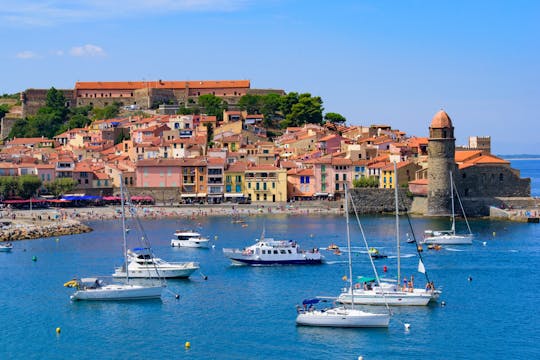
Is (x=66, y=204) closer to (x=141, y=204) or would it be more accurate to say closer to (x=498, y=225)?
(x=141, y=204)

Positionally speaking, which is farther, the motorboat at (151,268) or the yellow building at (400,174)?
the yellow building at (400,174)

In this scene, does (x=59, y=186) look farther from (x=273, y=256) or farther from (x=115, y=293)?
(x=115, y=293)

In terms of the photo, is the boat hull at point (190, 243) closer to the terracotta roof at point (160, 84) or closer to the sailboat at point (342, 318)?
the sailboat at point (342, 318)

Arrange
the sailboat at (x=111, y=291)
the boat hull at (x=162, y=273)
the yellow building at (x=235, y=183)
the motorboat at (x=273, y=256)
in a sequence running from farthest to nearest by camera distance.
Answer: the yellow building at (x=235, y=183) → the motorboat at (x=273, y=256) → the boat hull at (x=162, y=273) → the sailboat at (x=111, y=291)

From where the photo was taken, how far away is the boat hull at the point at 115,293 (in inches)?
1384

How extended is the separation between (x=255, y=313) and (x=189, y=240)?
60.0 feet

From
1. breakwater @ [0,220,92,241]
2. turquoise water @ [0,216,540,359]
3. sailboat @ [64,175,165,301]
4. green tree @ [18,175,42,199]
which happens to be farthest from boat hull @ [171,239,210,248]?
green tree @ [18,175,42,199]

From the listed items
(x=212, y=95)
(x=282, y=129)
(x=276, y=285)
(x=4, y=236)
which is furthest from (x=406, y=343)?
(x=212, y=95)

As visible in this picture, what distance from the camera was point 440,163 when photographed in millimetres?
65125

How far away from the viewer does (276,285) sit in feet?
126

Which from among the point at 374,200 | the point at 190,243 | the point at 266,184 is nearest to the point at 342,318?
the point at 190,243

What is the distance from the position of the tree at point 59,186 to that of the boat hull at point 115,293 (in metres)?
39.9

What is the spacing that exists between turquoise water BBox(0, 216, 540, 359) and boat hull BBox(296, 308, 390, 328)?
0.85 feet

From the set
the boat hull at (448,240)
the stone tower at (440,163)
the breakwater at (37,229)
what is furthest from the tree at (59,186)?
the boat hull at (448,240)
